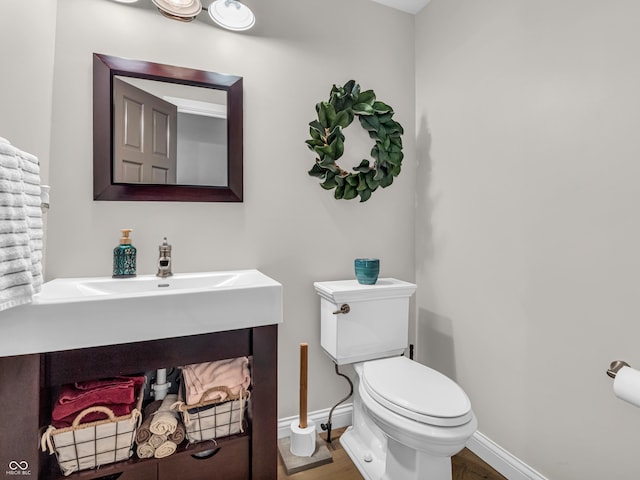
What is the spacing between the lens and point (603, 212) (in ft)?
3.68

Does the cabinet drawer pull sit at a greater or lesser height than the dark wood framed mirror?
lesser

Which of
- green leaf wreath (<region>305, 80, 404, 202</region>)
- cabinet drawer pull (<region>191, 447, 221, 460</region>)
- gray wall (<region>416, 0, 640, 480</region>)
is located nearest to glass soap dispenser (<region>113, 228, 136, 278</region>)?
cabinet drawer pull (<region>191, 447, 221, 460</region>)

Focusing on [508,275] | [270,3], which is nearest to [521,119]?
[508,275]

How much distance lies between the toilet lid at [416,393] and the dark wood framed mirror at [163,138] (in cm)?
102

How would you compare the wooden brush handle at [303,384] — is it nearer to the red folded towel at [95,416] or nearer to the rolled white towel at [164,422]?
the rolled white towel at [164,422]

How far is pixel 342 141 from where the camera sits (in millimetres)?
1593

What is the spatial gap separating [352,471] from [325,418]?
33 cm

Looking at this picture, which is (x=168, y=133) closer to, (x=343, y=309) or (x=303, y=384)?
(x=343, y=309)

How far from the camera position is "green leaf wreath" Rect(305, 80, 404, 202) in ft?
5.23

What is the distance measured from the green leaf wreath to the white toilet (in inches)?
20.6

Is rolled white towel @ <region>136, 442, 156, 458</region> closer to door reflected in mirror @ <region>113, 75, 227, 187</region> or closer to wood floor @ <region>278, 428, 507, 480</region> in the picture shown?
wood floor @ <region>278, 428, 507, 480</region>

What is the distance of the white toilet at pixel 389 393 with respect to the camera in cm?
109

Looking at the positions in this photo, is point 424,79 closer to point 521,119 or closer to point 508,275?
point 521,119

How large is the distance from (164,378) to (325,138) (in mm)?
1281
